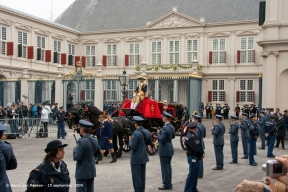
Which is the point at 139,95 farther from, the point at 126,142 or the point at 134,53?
→ the point at 134,53

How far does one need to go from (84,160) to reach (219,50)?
33.1 meters

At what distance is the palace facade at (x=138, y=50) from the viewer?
29.8m

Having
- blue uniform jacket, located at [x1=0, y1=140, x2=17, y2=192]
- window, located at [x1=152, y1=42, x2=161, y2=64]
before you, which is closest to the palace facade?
window, located at [x1=152, y1=42, x2=161, y2=64]

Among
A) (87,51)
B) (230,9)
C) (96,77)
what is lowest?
(96,77)

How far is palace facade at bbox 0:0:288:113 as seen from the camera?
97.6ft

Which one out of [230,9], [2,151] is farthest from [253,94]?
[2,151]

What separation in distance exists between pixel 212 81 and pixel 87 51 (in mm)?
14031

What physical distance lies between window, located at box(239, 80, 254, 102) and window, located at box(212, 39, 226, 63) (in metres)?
Result: 2.93

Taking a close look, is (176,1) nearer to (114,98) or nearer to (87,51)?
(87,51)

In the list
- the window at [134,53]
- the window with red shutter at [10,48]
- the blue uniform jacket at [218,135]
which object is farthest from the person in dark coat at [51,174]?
the window at [134,53]

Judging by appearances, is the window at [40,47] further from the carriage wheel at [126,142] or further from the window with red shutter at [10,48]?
the carriage wheel at [126,142]

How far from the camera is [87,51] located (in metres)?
43.3

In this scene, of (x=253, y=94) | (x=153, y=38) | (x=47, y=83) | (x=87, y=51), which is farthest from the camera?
(x=87, y=51)

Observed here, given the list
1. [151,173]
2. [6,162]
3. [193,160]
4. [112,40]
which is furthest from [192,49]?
[6,162]
